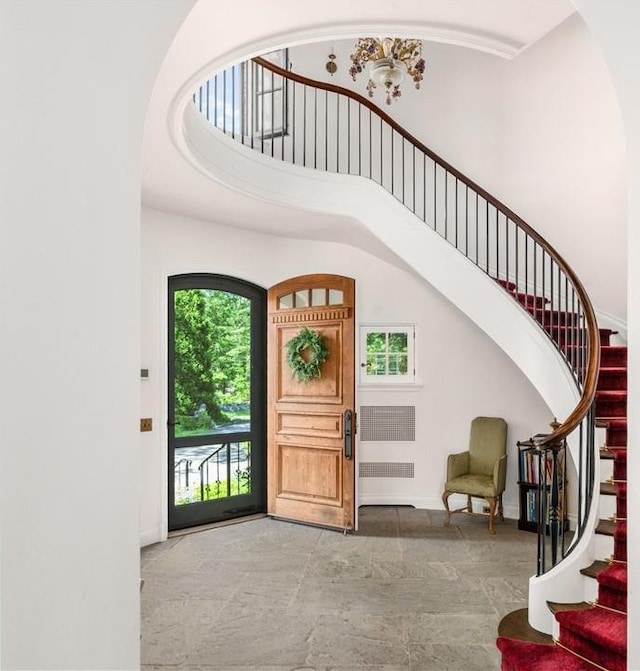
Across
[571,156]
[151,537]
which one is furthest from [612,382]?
[151,537]

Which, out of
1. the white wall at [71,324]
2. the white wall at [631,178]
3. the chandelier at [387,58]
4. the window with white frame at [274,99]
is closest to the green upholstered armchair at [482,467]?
the chandelier at [387,58]

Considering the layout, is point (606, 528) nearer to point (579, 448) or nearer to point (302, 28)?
point (579, 448)

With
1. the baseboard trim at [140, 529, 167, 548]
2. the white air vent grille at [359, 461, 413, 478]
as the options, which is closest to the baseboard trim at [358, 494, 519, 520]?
the white air vent grille at [359, 461, 413, 478]

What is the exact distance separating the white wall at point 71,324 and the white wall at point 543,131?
517 cm

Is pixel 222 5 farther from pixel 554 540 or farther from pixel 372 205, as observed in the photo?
pixel 554 540

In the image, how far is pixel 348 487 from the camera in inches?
215

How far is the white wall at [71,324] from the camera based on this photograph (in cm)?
90

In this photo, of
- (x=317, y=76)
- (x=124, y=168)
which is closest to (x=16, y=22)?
(x=124, y=168)

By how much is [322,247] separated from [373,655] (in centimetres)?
420

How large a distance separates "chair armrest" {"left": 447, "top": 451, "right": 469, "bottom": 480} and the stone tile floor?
49 cm

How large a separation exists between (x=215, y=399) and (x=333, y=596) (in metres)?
2.55

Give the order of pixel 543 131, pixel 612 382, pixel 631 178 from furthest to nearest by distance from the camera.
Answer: pixel 543 131 < pixel 612 382 < pixel 631 178

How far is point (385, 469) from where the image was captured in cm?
634

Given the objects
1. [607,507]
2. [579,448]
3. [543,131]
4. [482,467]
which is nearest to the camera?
[607,507]
